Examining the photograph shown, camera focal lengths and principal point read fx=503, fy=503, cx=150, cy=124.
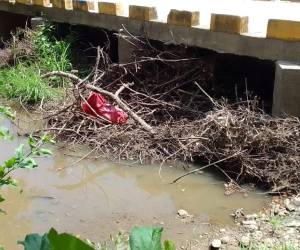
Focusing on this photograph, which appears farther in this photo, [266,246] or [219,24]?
[219,24]

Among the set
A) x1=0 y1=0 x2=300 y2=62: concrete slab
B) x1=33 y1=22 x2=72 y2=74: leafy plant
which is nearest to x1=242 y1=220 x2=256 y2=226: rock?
x1=0 y1=0 x2=300 y2=62: concrete slab

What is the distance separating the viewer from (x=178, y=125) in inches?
191

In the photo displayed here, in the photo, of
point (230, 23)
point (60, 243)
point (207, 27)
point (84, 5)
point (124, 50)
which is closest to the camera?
point (60, 243)

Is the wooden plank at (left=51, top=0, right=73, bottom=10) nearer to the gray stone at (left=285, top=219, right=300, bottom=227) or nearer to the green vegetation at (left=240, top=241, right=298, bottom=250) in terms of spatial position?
the gray stone at (left=285, top=219, right=300, bottom=227)

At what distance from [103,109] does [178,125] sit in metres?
0.87

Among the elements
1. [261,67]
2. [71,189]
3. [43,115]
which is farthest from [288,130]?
[43,115]

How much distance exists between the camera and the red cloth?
5180 millimetres

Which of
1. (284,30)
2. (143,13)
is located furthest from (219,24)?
(143,13)

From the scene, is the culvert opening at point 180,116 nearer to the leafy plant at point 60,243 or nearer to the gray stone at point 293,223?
the gray stone at point 293,223

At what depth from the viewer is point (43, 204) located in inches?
156

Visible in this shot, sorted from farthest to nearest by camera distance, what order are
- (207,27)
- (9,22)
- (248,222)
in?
(9,22) < (207,27) < (248,222)

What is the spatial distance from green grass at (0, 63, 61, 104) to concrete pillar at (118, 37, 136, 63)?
0.93 metres

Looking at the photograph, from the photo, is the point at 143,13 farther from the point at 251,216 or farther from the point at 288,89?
the point at 251,216

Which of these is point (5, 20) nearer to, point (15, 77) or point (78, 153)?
point (15, 77)
